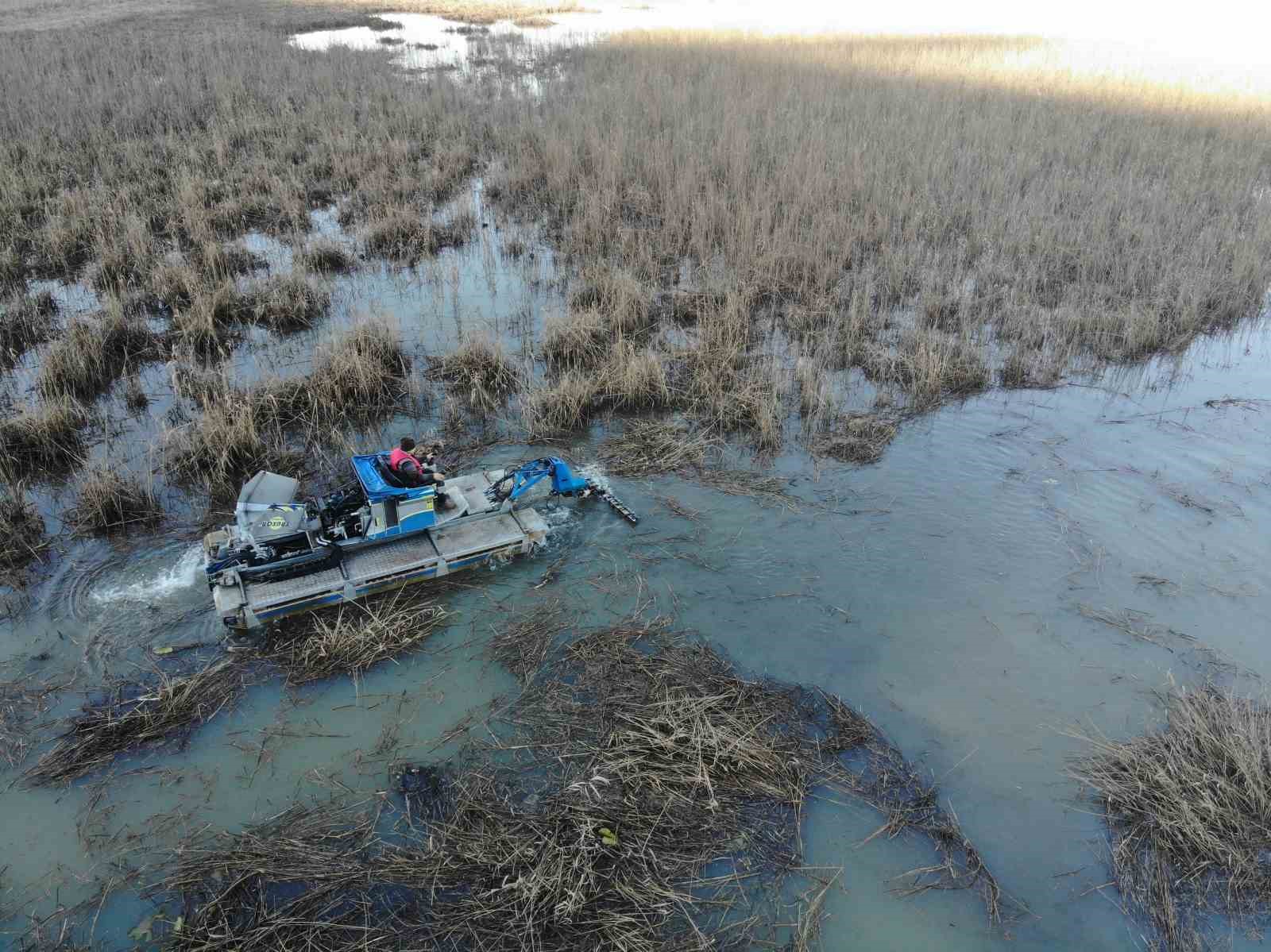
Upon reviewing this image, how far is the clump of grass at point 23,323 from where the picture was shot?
1143cm

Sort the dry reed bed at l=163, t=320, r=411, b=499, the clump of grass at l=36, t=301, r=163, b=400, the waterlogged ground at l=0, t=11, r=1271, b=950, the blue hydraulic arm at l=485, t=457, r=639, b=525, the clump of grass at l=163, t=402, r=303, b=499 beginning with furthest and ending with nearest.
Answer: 1. the clump of grass at l=36, t=301, r=163, b=400
2. the dry reed bed at l=163, t=320, r=411, b=499
3. the clump of grass at l=163, t=402, r=303, b=499
4. the blue hydraulic arm at l=485, t=457, r=639, b=525
5. the waterlogged ground at l=0, t=11, r=1271, b=950

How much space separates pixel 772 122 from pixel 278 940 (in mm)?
20120

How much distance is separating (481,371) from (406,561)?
4.18 metres

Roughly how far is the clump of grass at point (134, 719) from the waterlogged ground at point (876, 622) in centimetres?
15

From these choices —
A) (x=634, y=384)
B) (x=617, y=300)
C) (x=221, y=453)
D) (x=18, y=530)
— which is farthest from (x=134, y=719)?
(x=617, y=300)

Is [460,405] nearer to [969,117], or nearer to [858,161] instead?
[858,161]

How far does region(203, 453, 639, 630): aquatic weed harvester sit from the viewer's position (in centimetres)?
715

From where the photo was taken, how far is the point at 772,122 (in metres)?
20.0

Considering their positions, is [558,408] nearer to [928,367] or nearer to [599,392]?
[599,392]

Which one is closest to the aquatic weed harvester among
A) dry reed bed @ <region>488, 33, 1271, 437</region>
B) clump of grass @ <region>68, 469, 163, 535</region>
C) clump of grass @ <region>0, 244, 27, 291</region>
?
clump of grass @ <region>68, 469, 163, 535</region>

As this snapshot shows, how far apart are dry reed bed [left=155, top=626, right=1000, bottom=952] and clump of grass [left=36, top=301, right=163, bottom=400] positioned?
25.6 feet

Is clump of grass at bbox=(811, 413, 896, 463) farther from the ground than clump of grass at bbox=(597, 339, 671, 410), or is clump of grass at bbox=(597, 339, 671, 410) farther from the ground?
clump of grass at bbox=(597, 339, 671, 410)

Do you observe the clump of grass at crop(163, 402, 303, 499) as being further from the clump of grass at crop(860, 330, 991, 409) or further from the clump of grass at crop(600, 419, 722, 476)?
the clump of grass at crop(860, 330, 991, 409)

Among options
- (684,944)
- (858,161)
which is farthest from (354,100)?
(684,944)
